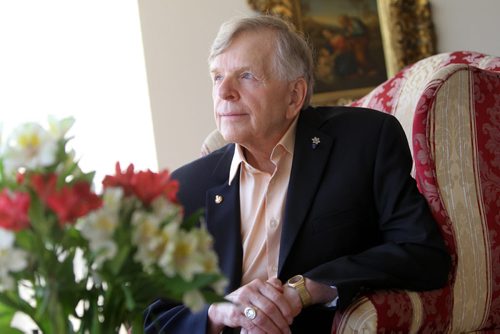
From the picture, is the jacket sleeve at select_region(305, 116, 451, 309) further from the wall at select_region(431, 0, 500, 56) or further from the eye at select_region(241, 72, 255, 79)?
the wall at select_region(431, 0, 500, 56)

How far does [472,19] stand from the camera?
4.54 m

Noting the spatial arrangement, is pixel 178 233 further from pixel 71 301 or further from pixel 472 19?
pixel 472 19

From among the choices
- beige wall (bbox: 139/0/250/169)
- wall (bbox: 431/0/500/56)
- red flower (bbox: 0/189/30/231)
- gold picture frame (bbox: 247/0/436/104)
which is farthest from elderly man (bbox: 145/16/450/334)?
wall (bbox: 431/0/500/56)

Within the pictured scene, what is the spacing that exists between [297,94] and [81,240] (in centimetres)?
137

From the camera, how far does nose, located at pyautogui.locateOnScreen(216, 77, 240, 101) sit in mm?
2217

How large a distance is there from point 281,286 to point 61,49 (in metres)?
2.43

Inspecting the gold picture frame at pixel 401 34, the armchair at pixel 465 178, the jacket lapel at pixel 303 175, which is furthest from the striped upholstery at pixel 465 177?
the gold picture frame at pixel 401 34

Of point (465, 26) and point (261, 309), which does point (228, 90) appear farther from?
point (465, 26)

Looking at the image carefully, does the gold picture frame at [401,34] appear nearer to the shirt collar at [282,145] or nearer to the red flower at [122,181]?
the shirt collar at [282,145]

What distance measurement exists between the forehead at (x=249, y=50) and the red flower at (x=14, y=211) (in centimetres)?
136

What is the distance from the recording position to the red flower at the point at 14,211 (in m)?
0.95

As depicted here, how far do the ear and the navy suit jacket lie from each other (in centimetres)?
8

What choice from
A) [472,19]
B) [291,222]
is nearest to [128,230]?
[291,222]

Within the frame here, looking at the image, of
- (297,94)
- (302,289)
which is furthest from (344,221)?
(297,94)
